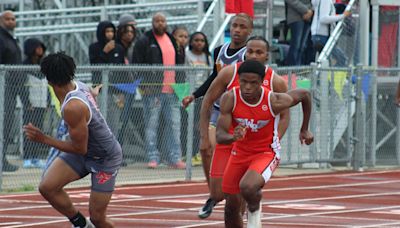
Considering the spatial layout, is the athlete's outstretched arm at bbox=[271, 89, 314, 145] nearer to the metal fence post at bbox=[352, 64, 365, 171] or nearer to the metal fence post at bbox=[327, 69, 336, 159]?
the metal fence post at bbox=[327, 69, 336, 159]

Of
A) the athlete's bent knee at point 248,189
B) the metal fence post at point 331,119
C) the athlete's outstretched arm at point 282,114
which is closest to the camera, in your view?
the athlete's bent knee at point 248,189

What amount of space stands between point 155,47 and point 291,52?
342 centimetres

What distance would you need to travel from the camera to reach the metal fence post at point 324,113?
21625mm

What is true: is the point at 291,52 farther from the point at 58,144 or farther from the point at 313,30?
the point at 58,144

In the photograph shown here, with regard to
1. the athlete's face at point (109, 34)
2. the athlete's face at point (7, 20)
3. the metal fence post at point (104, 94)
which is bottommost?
the metal fence post at point (104, 94)

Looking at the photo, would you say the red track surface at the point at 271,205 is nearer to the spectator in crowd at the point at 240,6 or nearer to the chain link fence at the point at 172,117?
the chain link fence at the point at 172,117

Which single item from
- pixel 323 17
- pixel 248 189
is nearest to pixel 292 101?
pixel 248 189

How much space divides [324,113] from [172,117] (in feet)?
11.6

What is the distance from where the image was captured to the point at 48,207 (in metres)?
15.5

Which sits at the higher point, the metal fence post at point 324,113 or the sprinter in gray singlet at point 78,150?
the sprinter in gray singlet at point 78,150

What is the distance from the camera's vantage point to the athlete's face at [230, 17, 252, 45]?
13.5m

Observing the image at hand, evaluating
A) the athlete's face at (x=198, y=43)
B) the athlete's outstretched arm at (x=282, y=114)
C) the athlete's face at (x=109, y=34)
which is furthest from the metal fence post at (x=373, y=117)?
the athlete's outstretched arm at (x=282, y=114)

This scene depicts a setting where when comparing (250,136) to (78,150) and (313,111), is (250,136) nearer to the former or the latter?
(78,150)

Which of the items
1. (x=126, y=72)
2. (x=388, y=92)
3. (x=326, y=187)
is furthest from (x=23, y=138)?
(x=388, y=92)
